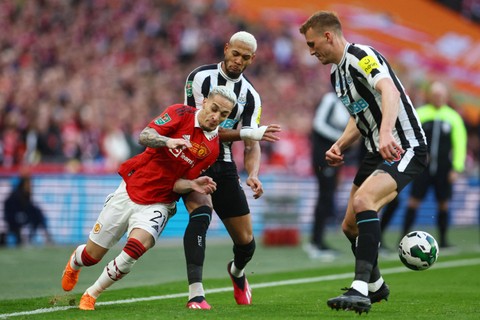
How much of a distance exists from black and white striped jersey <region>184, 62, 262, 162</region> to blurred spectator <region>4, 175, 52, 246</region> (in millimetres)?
8515

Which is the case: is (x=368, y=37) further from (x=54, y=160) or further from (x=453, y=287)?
(x=453, y=287)

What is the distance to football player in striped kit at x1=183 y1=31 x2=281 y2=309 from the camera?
8.78 metres

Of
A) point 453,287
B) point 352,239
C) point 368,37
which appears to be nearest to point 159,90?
point 368,37

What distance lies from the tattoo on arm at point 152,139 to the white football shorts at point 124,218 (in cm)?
52

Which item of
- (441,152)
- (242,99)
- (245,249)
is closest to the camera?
(242,99)

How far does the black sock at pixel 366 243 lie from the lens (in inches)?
310

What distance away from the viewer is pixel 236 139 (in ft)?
29.3

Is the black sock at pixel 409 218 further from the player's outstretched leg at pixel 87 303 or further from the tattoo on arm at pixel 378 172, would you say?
the player's outstretched leg at pixel 87 303

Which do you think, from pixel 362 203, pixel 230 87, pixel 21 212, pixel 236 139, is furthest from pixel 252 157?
pixel 21 212

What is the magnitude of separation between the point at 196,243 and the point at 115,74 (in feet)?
51.8

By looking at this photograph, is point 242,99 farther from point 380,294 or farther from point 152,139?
point 380,294

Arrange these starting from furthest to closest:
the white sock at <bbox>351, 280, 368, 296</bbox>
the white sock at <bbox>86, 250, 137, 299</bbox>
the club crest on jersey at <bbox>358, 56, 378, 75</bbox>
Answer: the white sock at <bbox>86, 250, 137, 299</bbox> < the club crest on jersey at <bbox>358, 56, 378, 75</bbox> < the white sock at <bbox>351, 280, 368, 296</bbox>

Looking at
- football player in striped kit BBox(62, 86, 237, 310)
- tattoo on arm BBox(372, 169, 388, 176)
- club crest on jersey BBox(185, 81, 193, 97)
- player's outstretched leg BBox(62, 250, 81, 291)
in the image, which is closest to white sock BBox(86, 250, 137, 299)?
football player in striped kit BBox(62, 86, 237, 310)

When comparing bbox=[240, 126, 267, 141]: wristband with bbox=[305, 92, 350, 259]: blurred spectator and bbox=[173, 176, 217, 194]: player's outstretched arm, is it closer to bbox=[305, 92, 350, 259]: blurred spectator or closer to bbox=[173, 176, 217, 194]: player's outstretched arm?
bbox=[173, 176, 217, 194]: player's outstretched arm
